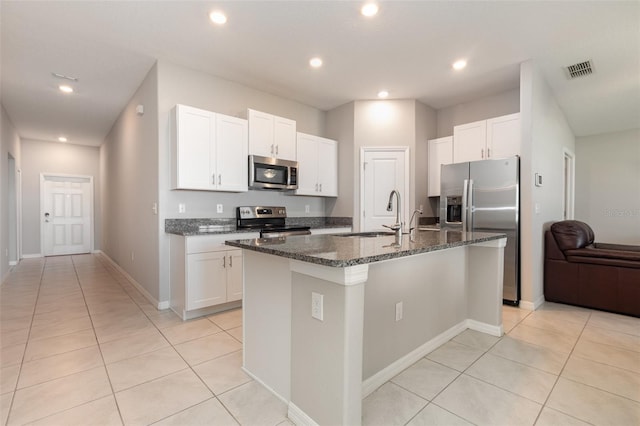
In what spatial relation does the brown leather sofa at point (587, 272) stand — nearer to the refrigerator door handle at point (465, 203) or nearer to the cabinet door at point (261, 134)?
the refrigerator door handle at point (465, 203)

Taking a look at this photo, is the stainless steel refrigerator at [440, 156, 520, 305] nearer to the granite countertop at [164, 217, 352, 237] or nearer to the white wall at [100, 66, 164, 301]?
the granite countertop at [164, 217, 352, 237]

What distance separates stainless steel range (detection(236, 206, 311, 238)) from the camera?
3.87 meters

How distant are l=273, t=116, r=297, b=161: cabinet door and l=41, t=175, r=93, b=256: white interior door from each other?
6.30 metres

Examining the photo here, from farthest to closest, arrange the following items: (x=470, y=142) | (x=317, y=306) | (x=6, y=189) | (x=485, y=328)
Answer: (x=6, y=189)
(x=470, y=142)
(x=485, y=328)
(x=317, y=306)

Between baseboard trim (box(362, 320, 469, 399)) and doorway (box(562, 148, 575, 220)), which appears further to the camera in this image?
doorway (box(562, 148, 575, 220))

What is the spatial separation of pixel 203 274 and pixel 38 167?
681 cm

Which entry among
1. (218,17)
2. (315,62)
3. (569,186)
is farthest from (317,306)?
(569,186)

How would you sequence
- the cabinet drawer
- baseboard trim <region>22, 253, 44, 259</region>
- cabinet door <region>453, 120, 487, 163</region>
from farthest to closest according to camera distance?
1. baseboard trim <region>22, 253, 44, 259</region>
2. cabinet door <region>453, 120, 487, 163</region>
3. the cabinet drawer

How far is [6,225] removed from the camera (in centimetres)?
513

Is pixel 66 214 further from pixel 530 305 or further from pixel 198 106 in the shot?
pixel 530 305

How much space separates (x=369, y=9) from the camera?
2498mm

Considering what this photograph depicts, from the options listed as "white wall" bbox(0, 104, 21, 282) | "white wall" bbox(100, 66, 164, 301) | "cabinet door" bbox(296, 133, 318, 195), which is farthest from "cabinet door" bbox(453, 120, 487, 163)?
"white wall" bbox(0, 104, 21, 282)

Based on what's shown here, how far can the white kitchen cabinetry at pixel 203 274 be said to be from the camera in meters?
3.02

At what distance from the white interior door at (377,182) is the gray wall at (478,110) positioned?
1.09 m
